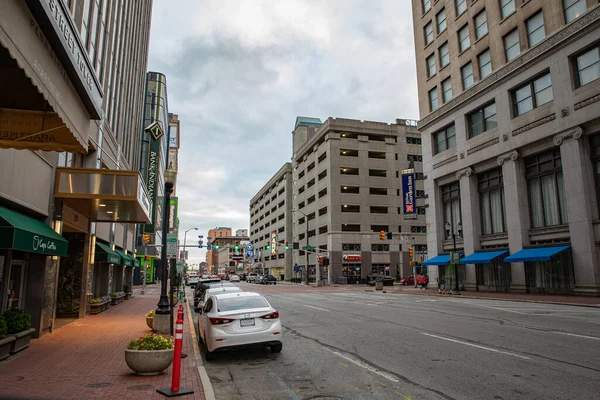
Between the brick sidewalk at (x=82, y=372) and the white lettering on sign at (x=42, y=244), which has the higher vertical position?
the white lettering on sign at (x=42, y=244)

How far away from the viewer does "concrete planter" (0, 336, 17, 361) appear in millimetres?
8859

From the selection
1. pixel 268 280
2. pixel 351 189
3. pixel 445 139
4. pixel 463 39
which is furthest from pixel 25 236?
pixel 351 189

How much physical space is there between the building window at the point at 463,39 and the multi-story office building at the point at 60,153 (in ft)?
97.2

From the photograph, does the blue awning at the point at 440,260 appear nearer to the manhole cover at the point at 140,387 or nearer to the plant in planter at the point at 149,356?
the plant in planter at the point at 149,356

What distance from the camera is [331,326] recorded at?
14828 millimetres

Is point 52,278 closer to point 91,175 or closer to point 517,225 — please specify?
point 91,175

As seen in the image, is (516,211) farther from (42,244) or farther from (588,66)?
(42,244)

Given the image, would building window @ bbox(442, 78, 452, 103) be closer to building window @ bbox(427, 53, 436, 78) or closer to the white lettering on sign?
building window @ bbox(427, 53, 436, 78)

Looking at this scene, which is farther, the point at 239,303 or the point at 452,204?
the point at 452,204

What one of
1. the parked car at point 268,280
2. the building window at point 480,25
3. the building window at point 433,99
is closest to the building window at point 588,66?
the building window at point 480,25

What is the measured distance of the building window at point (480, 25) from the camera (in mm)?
37391

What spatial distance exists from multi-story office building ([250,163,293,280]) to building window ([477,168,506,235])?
45.0 metres

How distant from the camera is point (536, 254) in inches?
1170

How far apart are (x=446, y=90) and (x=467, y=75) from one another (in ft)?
11.1
